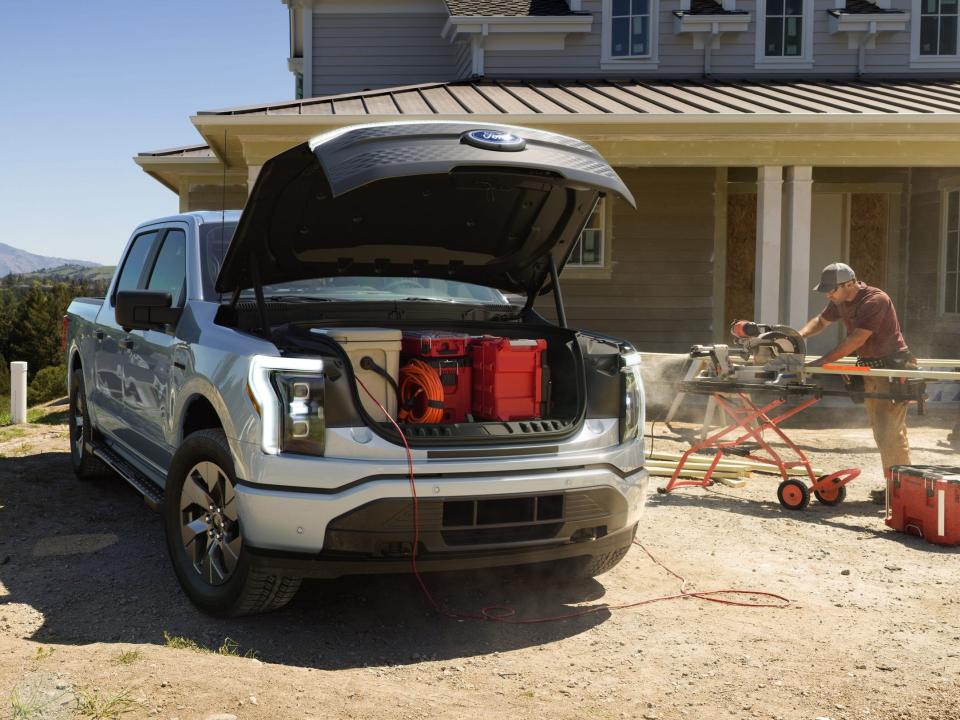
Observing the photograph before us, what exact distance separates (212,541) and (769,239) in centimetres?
921

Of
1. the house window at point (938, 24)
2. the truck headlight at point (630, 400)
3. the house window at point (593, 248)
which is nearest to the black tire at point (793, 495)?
the truck headlight at point (630, 400)

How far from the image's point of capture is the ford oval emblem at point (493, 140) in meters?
4.15

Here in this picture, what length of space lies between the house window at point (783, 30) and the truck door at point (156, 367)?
11692mm

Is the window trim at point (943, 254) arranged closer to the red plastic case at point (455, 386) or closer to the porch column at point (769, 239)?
the porch column at point (769, 239)

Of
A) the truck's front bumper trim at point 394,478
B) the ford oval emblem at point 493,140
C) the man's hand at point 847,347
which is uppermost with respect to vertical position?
the ford oval emblem at point 493,140

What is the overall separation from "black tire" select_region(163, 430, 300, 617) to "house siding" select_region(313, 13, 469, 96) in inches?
511

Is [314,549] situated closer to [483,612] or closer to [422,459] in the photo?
[422,459]

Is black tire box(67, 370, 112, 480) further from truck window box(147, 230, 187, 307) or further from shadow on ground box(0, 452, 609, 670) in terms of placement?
truck window box(147, 230, 187, 307)

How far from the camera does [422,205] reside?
4.75 m

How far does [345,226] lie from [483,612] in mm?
1911

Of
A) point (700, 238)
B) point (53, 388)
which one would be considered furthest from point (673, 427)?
point (53, 388)

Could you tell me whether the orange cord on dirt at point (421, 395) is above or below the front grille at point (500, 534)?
above

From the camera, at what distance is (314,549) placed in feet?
12.6

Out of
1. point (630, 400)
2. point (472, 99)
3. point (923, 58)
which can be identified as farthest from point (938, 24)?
point (630, 400)
